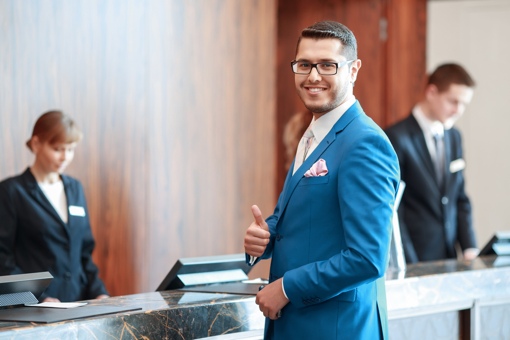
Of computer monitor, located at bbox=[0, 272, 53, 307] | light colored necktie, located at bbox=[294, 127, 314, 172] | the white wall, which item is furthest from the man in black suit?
computer monitor, located at bbox=[0, 272, 53, 307]

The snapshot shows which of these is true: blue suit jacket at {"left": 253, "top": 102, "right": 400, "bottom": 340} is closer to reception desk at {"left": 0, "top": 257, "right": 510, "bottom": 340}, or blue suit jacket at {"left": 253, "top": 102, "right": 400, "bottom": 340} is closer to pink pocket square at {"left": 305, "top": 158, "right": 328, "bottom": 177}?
pink pocket square at {"left": 305, "top": 158, "right": 328, "bottom": 177}

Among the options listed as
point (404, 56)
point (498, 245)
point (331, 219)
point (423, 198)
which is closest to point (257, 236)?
point (331, 219)

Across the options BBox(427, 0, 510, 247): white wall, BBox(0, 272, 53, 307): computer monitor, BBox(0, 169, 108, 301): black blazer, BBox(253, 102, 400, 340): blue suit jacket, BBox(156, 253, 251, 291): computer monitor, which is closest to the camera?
BBox(253, 102, 400, 340): blue suit jacket

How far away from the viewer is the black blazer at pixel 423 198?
193 inches

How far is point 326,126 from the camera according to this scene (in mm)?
2391

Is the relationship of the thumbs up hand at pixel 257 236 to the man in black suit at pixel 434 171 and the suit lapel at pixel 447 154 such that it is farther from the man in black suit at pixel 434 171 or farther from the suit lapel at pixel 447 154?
the suit lapel at pixel 447 154

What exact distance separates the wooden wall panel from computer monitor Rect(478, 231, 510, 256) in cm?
198

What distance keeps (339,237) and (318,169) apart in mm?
186

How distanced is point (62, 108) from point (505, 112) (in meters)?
4.03

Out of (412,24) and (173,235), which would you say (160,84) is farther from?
(412,24)

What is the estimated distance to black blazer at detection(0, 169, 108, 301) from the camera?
3.97 metres

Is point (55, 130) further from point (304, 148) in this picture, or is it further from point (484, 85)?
point (484, 85)

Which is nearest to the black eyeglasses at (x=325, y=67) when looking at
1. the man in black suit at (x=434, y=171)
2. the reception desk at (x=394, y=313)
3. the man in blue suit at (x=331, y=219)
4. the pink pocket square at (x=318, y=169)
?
the man in blue suit at (x=331, y=219)

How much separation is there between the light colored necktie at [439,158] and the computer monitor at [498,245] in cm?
70
